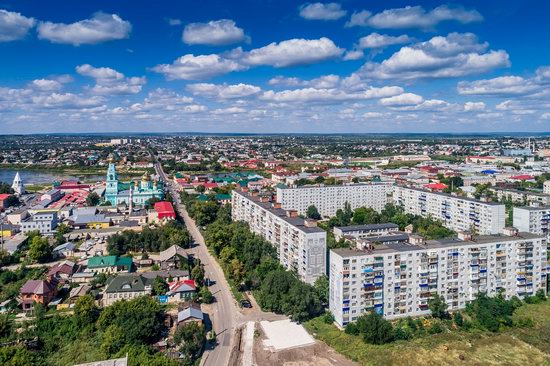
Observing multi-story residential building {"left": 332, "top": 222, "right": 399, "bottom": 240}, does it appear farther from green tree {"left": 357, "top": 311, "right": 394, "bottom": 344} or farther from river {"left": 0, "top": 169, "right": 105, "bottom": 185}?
river {"left": 0, "top": 169, "right": 105, "bottom": 185}

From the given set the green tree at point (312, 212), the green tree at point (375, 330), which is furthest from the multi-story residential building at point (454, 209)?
the green tree at point (375, 330)

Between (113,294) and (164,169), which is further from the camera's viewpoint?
(164,169)

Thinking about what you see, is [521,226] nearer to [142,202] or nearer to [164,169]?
[142,202]

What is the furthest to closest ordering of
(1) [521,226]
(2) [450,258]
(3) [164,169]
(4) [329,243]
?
(3) [164,169] < (1) [521,226] < (4) [329,243] < (2) [450,258]

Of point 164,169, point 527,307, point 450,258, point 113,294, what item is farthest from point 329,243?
point 164,169

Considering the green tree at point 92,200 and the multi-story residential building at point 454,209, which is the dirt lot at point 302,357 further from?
the green tree at point 92,200

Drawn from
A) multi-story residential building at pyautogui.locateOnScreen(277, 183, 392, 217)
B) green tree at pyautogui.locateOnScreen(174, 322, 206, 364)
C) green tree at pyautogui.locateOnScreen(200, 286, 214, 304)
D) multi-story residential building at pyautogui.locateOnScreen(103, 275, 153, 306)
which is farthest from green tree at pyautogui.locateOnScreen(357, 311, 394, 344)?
→ multi-story residential building at pyautogui.locateOnScreen(277, 183, 392, 217)

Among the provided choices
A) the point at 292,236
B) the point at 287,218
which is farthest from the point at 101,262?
the point at 292,236
